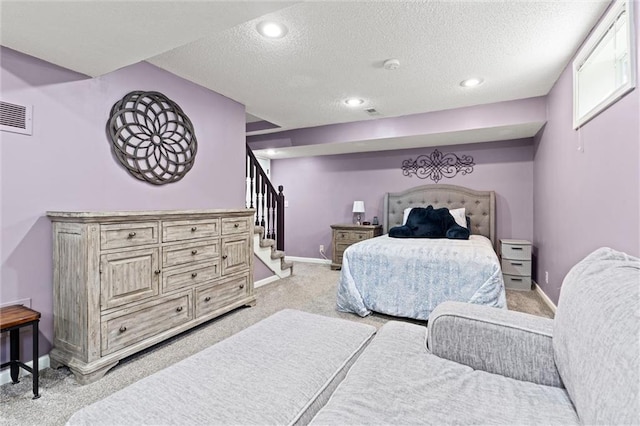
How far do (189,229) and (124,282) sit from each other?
64 cm

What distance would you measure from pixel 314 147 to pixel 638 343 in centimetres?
466

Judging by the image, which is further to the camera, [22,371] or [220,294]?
[220,294]

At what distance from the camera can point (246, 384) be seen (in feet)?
3.14

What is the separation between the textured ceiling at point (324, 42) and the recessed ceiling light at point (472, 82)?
0.09 meters

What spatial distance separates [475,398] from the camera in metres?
0.93

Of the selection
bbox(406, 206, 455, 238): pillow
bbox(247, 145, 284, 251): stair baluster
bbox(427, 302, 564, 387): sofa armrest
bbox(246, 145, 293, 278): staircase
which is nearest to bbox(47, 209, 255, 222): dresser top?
bbox(246, 145, 293, 278): staircase

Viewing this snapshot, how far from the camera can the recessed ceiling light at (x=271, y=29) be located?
2146 mm

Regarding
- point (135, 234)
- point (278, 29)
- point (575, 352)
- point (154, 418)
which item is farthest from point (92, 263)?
point (575, 352)

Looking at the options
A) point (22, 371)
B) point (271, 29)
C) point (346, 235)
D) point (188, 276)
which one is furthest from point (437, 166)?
point (22, 371)

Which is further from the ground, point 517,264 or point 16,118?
point 16,118

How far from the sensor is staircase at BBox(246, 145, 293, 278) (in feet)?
13.8

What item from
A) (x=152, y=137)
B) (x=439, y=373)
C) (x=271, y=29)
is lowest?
(x=439, y=373)

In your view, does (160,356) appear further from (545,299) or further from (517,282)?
(517,282)

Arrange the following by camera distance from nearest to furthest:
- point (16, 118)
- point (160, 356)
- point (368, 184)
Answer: point (16, 118) < point (160, 356) < point (368, 184)
